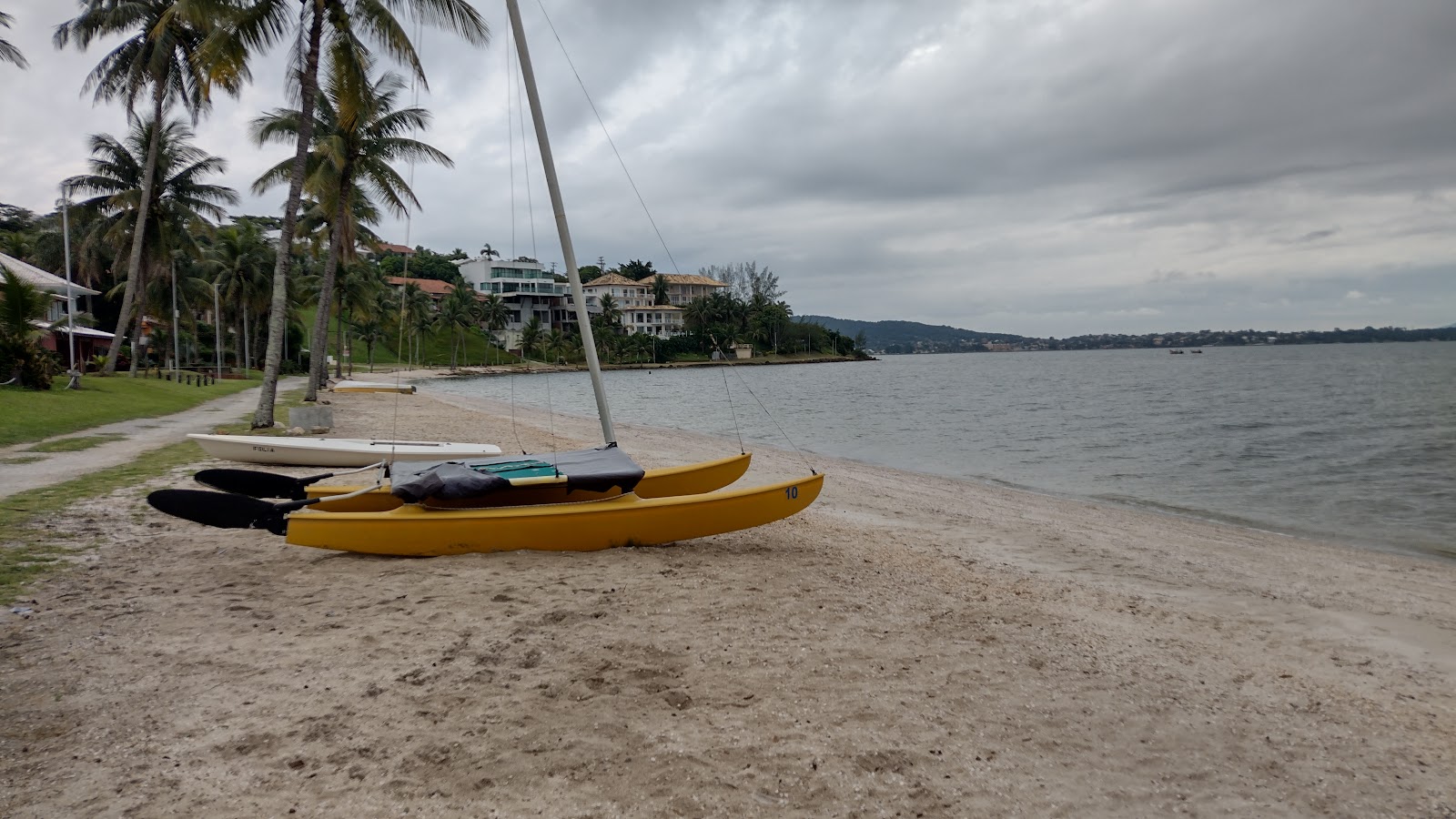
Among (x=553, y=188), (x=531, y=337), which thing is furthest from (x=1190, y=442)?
(x=531, y=337)

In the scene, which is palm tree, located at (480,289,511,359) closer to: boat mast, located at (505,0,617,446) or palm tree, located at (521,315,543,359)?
palm tree, located at (521,315,543,359)

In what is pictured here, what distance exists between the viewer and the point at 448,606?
522 centimetres

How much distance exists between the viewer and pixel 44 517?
6.97 meters

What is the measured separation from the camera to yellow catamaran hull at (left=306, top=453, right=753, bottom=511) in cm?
652

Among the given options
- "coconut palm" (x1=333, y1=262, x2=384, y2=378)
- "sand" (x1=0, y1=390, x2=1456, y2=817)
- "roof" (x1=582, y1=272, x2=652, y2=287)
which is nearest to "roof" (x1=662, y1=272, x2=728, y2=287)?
"roof" (x1=582, y1=272, x2=652, y2=287)

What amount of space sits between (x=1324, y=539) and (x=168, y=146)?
36.7 m

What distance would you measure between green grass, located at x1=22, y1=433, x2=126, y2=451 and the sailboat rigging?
6.93 m

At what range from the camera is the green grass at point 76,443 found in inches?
Answer: 451

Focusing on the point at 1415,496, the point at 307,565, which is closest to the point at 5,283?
the point at 307,565

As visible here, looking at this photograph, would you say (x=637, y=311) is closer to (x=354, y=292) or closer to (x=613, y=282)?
(x=613, y=282)

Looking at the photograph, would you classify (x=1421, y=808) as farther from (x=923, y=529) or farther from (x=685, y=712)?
(x=923, y=529)

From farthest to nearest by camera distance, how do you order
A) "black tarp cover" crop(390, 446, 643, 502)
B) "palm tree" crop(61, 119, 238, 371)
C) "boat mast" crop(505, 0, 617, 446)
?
"palm tree" crop(61, 119, 238, 371), "boat mast" crop(505, 0, 617, 446), "black tarp cover" crop(390, 446, 643, 502)

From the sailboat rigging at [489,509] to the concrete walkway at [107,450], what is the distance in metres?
3.72

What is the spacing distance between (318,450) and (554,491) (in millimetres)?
7264
